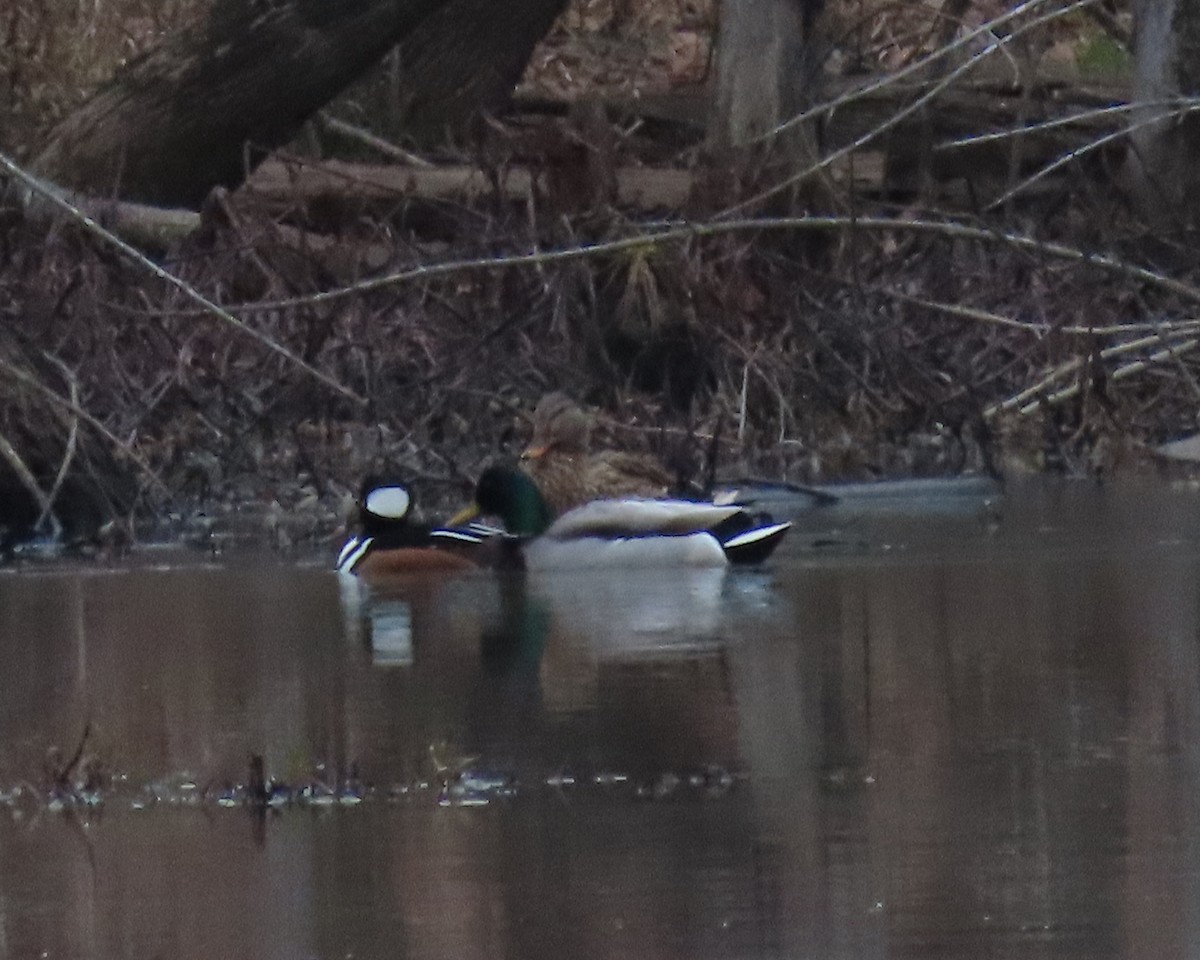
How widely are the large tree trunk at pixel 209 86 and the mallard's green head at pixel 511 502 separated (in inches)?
155

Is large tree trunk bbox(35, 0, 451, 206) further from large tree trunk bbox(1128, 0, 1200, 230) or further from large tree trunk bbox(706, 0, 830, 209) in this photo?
large tree trunk bbox(1128, 0, 1200, 230)

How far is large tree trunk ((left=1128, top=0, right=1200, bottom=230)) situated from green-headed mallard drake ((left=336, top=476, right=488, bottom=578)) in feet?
19.0

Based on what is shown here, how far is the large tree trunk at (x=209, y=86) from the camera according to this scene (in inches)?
576

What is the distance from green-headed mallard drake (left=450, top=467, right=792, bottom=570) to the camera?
10.4 m

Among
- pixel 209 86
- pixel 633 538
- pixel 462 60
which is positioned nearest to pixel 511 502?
pixel 633 538

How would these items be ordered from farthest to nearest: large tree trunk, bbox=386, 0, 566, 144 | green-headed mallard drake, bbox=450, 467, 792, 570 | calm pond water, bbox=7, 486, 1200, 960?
large tree trunk, bbox=386, 0, 566, 144 < green-headed mallard drake, bbox=450, 467, 792, 570 < calm pond water, bbox=7, 486, 1200, 960

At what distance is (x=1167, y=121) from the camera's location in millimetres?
15859

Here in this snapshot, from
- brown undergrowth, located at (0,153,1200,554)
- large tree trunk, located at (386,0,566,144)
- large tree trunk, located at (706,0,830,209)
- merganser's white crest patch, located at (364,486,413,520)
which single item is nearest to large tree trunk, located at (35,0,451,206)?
brown undergrowth, located at (0,153,1200,554)

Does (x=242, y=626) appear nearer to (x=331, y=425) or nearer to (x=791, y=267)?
(x=331, y=425)

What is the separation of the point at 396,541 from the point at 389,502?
383 millimetres

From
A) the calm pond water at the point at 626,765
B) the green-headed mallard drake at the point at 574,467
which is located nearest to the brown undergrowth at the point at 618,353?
the green-headed mallard drake at the point at 574,467

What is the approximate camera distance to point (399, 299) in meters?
14.4

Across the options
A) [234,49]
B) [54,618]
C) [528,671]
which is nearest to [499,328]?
[234,49]

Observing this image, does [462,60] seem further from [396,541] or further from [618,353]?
[396,541]
